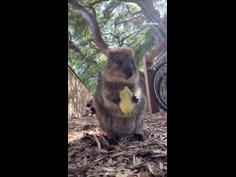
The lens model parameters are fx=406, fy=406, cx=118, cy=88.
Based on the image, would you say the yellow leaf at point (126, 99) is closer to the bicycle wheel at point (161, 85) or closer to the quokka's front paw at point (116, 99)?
the quokka's front paw at point (116, 99)

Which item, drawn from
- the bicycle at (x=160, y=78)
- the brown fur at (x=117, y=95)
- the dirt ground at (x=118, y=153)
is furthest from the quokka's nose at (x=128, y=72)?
the dirt ground at (x=118, y=153)

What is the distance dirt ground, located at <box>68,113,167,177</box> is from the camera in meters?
2.55

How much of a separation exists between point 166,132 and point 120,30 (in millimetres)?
728

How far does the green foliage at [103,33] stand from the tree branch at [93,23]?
0.02m

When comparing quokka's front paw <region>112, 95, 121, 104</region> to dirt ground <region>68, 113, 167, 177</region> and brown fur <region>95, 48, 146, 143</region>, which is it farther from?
dirt ground <region>68, 113, 167, 177</region>

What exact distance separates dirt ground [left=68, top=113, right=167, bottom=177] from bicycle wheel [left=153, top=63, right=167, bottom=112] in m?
0.08

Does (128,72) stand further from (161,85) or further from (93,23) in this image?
(93,23)

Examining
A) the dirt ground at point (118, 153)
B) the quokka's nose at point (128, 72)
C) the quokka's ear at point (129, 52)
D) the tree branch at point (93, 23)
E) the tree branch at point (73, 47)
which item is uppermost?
the tree branch at point (93, 23)

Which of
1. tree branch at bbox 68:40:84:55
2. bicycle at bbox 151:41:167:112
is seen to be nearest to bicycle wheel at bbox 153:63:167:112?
bicycle at bbox 151:41:167:112

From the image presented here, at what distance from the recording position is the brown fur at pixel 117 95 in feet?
8.63

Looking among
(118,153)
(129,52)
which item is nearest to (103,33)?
(129,52)

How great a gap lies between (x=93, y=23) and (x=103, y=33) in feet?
0.32
